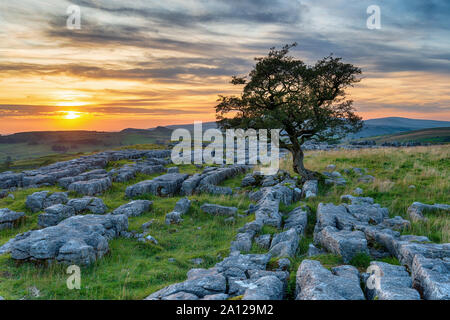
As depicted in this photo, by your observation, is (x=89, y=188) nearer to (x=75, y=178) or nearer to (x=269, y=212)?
(x=75, y=178)

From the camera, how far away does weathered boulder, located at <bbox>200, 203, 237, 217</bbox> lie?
59.5 feet

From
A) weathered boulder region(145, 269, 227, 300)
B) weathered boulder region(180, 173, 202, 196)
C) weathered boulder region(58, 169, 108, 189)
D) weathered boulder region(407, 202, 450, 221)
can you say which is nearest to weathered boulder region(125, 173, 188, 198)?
weathered boulder region(180, 173, 202, 196)

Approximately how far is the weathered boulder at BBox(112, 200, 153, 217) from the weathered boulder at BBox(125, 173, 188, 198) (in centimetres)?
407

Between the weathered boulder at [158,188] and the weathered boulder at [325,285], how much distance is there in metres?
17.3

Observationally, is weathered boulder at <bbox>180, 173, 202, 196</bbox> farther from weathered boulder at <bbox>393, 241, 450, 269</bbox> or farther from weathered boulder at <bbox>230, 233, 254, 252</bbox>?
weathered boulder at <bbox>393, 241, 450, 269</bbox>

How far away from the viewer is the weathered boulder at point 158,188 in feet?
76.3

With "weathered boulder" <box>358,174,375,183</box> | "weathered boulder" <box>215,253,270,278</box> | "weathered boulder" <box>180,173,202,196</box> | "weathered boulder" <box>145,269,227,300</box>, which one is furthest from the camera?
"weathered boulder" <box>358,174,375,183</box>

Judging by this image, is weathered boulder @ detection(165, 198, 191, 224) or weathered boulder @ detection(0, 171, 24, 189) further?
weathered boulder @ detection(0, 171, 24, 189)

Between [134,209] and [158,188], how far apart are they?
18.8ft

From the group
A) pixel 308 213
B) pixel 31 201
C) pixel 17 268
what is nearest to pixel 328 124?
pixel 308 213

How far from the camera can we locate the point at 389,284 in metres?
7.12

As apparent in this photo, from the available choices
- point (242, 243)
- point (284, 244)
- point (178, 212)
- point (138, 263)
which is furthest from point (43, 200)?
point (284, 244)
